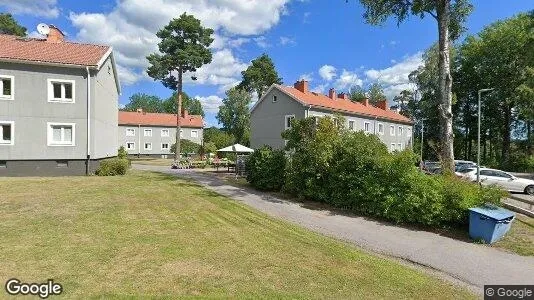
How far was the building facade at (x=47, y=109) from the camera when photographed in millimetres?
19391

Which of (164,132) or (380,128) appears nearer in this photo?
(380,128)

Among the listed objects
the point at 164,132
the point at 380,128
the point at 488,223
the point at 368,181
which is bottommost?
the point at 488,223

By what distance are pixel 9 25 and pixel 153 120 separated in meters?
24.1

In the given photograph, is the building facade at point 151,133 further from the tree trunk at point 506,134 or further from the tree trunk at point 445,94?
the tree trunk at point 445,94

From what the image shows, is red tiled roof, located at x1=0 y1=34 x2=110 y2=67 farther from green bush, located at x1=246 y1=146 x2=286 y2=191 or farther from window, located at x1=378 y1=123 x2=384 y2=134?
window, located at x1=378 y1=123 x2=384 y2=134

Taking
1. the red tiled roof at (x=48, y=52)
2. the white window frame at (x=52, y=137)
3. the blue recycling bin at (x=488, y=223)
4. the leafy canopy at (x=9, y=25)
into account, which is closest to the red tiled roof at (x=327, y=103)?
the red tiled roof at (x=48, y=52)

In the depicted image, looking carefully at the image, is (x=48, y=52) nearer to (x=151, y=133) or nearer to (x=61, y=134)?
(x=61, y=134)

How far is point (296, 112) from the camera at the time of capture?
33469 millimetres

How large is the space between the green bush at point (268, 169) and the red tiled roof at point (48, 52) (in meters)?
12.3

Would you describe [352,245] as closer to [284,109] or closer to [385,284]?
[385,284]

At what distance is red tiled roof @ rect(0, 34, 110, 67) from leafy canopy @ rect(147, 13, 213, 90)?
Answer: 42.2 feet

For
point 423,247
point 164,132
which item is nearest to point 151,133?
point 164,132

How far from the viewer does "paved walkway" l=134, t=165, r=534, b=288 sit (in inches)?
283

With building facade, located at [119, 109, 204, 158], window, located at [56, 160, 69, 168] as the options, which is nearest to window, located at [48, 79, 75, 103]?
window, located at [56, 160, 69, 168]
